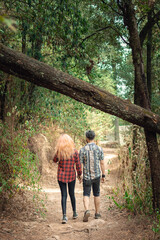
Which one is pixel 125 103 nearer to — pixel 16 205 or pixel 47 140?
pixel 16 205

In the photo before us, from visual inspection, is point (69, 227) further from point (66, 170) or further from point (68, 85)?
point (68, 85)

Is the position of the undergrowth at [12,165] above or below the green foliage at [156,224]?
above

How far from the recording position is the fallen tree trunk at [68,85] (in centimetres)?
383

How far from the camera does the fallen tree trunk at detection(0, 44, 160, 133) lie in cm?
383

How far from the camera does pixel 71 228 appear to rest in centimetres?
507

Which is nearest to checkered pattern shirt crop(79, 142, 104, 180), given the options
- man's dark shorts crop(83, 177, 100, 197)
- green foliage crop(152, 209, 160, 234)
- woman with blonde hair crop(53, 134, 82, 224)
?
man's dark shorts crop(83, 177, 100, 197)

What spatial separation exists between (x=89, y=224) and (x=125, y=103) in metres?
2.60

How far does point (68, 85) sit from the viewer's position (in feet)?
13.8

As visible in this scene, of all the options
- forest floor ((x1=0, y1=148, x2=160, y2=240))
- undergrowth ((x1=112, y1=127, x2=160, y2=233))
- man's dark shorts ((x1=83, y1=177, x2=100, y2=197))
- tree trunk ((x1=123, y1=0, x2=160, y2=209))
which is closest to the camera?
forest floor ((x1=0, y1=148, x2=160, y2=240))

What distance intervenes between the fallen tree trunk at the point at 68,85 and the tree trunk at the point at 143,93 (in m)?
0.36

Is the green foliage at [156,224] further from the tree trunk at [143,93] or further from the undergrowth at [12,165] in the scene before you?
the undergrowth at [12,165]

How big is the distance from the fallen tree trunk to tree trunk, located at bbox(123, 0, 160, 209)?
14.2 inches

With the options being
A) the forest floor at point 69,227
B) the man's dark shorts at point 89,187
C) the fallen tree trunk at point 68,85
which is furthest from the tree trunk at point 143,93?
the man's dark shorts at point 89,187

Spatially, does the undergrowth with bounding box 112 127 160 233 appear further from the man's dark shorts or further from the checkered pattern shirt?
the checkered pattern shirt
